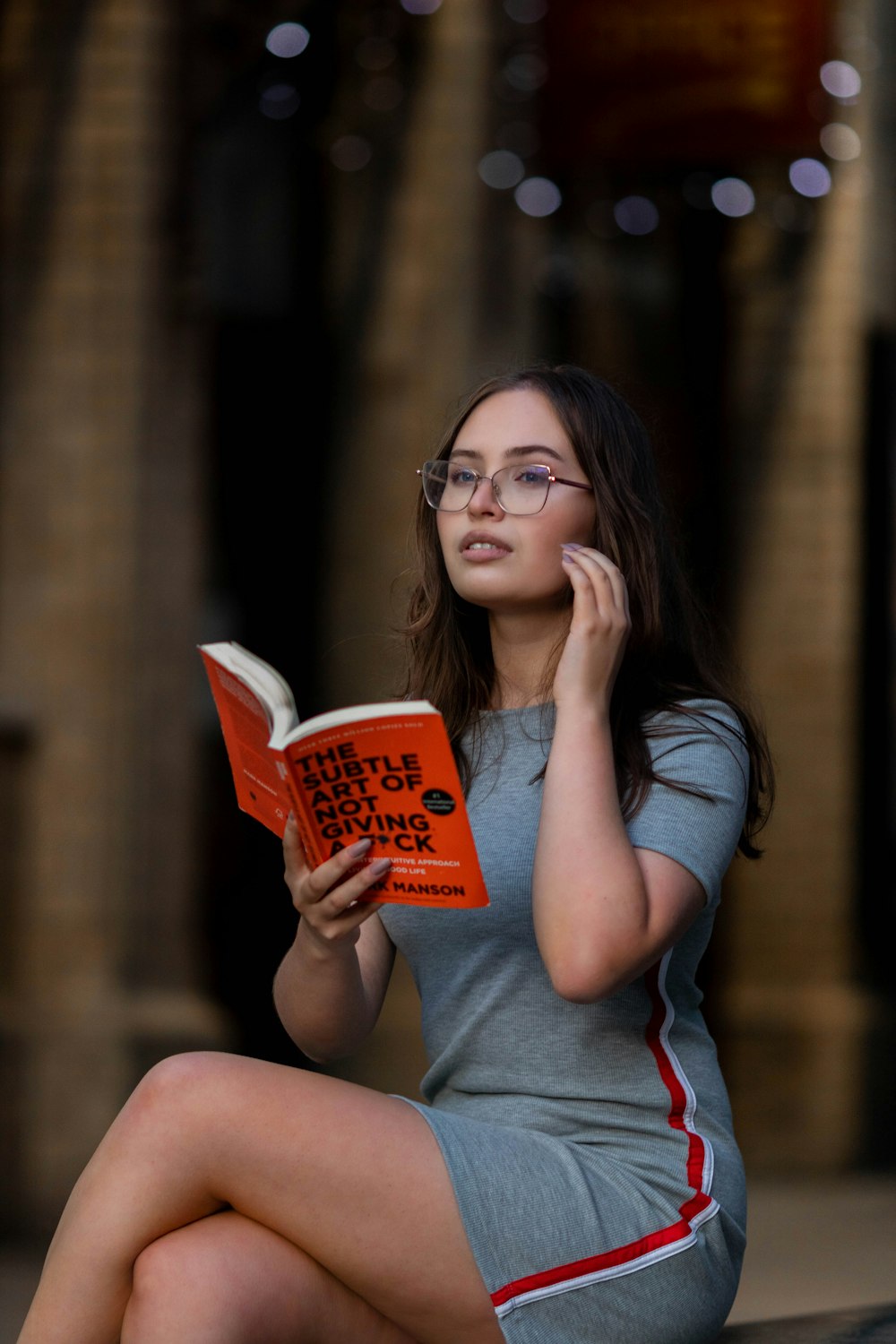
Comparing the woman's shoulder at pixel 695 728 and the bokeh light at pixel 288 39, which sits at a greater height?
the bokeh light at pixel 288 39

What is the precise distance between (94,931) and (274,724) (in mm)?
4185

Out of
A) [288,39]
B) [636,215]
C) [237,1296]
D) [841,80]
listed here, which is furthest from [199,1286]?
[841,80]

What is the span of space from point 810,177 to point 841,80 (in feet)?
1.39

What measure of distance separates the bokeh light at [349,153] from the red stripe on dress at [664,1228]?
212 inches

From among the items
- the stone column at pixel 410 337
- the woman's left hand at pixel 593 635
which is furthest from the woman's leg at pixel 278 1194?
the stone column at pixel 410 337

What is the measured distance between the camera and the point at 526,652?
2369 mm

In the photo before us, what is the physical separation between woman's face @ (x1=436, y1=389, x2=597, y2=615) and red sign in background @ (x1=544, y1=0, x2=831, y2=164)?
462cm

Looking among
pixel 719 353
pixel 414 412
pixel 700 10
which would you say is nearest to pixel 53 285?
pixel 414 412

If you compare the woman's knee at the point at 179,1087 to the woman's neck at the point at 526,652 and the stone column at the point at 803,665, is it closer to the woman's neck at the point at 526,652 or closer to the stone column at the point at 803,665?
the woman's neck at the point at 526,652

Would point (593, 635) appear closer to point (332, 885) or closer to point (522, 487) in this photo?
point (522, 487)

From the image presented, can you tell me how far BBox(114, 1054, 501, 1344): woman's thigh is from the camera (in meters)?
1.89

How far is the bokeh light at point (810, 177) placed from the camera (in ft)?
24.5

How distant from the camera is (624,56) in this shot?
21.5 ft

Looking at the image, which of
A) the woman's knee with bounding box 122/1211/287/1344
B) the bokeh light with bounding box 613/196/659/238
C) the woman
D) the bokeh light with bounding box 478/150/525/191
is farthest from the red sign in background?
the woman's knee with bounding box 122/1211/287/1344
